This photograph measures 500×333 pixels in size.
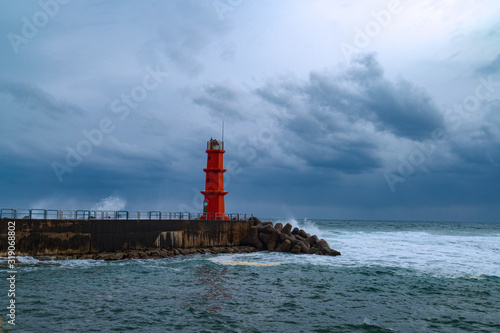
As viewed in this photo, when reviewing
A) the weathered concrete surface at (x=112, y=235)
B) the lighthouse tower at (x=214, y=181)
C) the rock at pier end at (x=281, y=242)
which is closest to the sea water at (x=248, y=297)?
the weathered concrete surface at (x=112, y=235)

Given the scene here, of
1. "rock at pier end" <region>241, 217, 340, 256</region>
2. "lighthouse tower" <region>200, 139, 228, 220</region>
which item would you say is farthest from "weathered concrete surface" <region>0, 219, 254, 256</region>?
"lighthouse tower" <region>200, 139, 228, 220</region>

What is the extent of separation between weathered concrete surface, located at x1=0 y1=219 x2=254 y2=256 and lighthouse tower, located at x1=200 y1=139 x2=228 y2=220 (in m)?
2.47

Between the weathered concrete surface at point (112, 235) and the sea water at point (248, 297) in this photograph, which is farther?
the weathered concrete surface at point (112, 235)

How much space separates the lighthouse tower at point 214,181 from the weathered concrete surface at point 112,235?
247 cm

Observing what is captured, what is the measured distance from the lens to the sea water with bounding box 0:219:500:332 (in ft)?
36.3

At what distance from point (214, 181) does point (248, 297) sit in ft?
58.1

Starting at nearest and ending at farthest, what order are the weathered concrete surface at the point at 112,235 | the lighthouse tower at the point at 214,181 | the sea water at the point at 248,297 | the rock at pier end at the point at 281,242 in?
the sea water at the point at 248,297 < the weathered concrete surface at the point at 112,235 < the rock at pier end at the point at 281,242 < the lighthouse tower at the point at 214,181

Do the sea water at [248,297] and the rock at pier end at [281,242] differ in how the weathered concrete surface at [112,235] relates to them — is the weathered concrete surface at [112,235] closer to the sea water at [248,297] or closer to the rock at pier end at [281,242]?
the sea water at [248,297]

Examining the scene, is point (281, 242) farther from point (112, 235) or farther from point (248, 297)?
point (248, 297)

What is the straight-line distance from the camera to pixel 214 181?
3161 cm

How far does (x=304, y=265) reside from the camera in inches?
904

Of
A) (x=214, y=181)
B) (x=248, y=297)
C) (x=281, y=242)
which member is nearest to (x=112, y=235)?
(x=214, y=181)

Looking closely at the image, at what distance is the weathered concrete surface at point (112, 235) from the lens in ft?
65.3

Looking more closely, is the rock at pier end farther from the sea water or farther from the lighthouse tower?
the sea water
